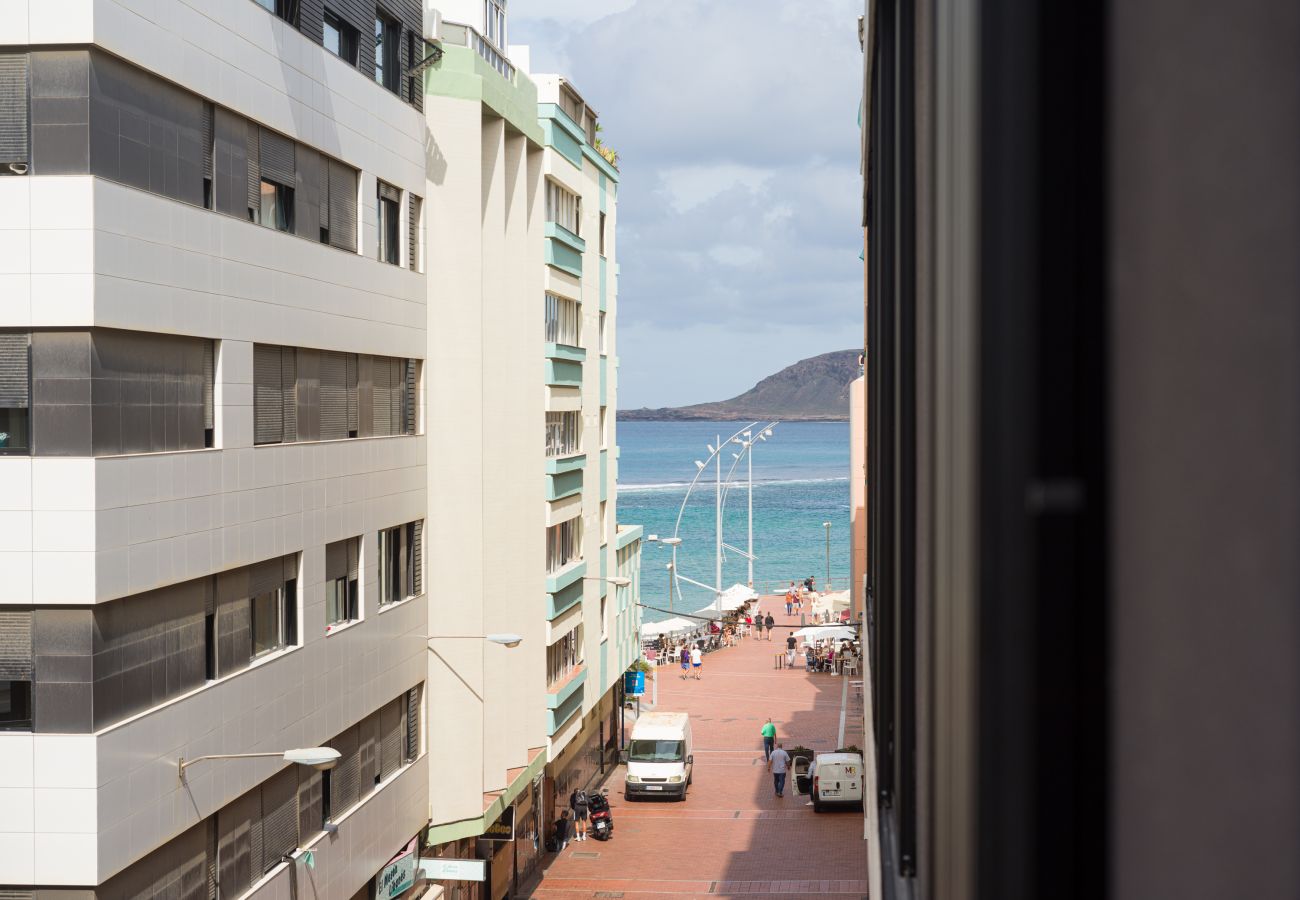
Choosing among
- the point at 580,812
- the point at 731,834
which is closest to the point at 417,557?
the point at 580,812

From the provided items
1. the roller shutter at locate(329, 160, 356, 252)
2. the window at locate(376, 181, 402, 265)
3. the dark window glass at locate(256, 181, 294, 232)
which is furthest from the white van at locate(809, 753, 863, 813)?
the dark window glass at locate(256, 181, 294, 232)

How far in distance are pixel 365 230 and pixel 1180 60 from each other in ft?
74.5

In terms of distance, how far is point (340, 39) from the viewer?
73.4ft

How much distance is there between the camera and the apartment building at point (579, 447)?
35.1 m

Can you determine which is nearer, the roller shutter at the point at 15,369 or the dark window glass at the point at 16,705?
the roller shutter at the point at 15,369

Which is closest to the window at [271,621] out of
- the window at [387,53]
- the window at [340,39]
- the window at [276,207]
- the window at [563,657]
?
the window at [276,207]

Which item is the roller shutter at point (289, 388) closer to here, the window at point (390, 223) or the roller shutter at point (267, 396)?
the roller shutter at point (267, 396)

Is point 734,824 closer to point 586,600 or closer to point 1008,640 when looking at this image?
point 586,600

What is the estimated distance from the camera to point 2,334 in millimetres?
14781

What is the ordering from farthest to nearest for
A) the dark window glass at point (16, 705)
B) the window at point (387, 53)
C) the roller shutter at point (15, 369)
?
the window at point (387, 53)
the dark window glass at point (16, 705)
the roller shutter at point (15, 369)

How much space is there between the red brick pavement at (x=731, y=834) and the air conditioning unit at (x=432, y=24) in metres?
20.5

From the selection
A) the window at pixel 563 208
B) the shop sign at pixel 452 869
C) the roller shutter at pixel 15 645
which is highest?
the window at pixel 563 208

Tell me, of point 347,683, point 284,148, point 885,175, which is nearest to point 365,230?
point 284,148

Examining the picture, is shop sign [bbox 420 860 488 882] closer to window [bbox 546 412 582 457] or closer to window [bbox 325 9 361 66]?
window [bbox 546 412 582 457]
